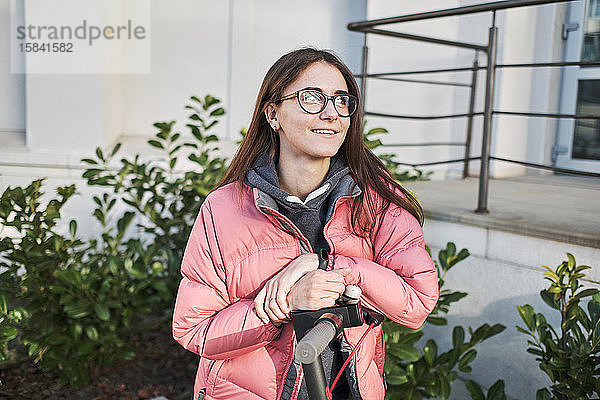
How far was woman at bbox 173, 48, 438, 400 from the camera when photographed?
154 cm

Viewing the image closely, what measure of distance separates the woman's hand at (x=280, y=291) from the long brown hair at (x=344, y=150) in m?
0.23

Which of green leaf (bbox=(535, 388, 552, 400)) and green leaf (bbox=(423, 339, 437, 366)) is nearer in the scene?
green leaf (bbox=(535, 388, 552, 400))

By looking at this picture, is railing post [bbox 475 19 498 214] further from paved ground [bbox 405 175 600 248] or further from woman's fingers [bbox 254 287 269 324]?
woman's fingers [bbox 254 287 269 324]

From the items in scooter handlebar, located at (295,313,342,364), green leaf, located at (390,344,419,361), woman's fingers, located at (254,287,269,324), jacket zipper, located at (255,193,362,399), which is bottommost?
green leaf, located at (390,344,419,361)

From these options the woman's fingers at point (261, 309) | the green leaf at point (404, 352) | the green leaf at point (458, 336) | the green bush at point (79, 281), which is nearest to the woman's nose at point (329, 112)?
the woman's fingers at point (261, 309)

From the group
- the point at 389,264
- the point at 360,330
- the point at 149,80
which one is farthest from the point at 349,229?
the point at 149,80

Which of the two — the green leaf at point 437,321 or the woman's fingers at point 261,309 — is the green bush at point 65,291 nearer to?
the green leaf at point 437,321

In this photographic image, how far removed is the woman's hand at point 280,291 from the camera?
4.78 feet

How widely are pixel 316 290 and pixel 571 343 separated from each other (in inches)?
46.5

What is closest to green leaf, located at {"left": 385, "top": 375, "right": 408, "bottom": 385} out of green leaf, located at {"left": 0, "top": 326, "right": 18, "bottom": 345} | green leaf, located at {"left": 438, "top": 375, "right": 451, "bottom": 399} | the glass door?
green leaf, located at {"left": 438, "top": 375, "right": 451, "bottom": 399}

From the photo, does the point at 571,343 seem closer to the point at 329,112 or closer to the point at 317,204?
the point at 317,204

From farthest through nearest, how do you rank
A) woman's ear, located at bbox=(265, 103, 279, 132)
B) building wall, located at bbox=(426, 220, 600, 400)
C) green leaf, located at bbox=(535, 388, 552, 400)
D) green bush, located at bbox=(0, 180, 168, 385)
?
green bush, located at bbox=(0, 180, 168, 385)
building wall, located at bbox=(426, 220, 600, 400)
green leaf, located at bbox=(535, 388, 552, 400)
woman's ear, located at bbox=(265, 103, 279, 132)

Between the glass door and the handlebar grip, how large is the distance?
3.88m

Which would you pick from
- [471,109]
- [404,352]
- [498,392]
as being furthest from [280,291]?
[471,109]
